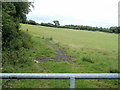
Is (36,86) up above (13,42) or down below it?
below

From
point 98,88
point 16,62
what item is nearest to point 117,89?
point 98,88

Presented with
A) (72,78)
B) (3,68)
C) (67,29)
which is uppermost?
(67,29)

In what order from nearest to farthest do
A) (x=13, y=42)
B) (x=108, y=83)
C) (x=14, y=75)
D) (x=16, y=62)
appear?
(x=14, y=75) < (x=108, y=83) < (x=16, y=62) < (x=13, y=42)

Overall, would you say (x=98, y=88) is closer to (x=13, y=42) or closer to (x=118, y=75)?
(x=118, y=75)

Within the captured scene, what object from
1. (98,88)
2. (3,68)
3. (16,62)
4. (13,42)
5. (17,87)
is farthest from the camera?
(13,42)

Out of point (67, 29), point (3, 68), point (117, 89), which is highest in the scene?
point (67, 29)

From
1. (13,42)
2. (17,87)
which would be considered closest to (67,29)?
(13,42)

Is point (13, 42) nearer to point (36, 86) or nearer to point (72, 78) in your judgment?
point (36, 86)

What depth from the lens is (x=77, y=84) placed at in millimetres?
3654

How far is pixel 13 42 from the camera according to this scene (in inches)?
295

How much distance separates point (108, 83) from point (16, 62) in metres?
3.50

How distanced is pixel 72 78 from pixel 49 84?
2.71 metres

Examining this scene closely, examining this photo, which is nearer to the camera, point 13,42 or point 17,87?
point 17,87

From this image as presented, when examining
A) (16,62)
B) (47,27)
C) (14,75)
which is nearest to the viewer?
(14,75)
